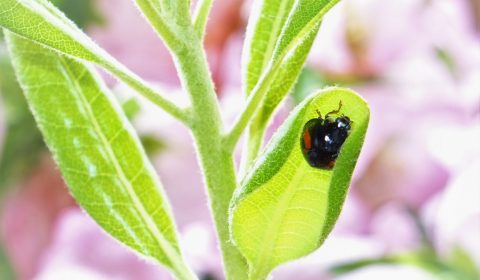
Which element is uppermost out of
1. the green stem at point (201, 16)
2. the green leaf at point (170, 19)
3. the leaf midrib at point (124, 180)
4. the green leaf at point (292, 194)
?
the green stem at point (201, 16)

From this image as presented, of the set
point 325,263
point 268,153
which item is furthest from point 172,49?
point 325,263

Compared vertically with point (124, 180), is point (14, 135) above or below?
above

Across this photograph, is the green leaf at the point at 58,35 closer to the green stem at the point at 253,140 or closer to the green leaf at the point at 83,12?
the green stem at the point at 253,140

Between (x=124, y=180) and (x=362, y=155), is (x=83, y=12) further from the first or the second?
(x=124, y=180)

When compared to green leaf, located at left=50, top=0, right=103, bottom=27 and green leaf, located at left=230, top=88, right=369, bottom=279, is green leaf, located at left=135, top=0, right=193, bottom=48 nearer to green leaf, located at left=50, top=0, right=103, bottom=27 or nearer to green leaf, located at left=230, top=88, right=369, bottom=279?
green leaf, located at left=230, top=88, right=369, bottom=279

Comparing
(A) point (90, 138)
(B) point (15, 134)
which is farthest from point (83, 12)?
(A) point (90, 138)

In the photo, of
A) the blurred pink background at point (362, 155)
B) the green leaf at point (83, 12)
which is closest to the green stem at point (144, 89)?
the blurred pink background at point (362, 155)
